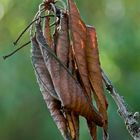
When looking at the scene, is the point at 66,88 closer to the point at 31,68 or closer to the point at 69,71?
the point at 69,71

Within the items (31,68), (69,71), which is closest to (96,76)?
(69,71)

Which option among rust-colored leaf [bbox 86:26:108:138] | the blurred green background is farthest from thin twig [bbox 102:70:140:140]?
the blurred green background

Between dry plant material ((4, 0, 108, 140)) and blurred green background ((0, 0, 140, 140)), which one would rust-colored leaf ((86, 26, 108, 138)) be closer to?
dry plant material ((4, 0, 108, 140))

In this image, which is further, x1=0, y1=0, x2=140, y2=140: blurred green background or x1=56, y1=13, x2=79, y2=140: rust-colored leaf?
x1=0, y1=0, x2=140, y2=140: blurred green background

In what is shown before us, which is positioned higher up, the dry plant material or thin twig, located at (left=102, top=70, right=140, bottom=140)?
the dry plant material

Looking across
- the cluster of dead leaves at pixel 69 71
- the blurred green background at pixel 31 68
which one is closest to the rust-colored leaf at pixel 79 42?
the cluster of dead leaves at pixel 69 71

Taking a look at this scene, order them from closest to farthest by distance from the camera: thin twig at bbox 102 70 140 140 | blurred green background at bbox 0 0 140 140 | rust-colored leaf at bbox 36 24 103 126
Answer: rust-colored leaf at bbox 36 24 103 126
thin twig at bbox 102 70 140 140
blurred green background at bbox 0 0 140 140

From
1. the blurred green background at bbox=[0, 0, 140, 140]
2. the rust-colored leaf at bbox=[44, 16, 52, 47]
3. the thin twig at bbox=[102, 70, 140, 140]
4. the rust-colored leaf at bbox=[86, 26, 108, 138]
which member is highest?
the rust-colored leaf at bbox=[44, 16, 52, 47]

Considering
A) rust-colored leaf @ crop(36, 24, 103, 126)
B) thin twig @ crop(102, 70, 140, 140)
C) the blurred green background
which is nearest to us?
rust-colored leaf @ crop(36, 24, 103, 126)

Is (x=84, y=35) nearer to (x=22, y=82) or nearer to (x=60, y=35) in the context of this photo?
(x=60, y=35)
